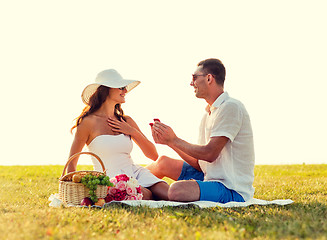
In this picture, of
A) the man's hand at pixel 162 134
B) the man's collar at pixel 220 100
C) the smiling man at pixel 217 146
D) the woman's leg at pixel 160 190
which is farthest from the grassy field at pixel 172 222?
the man's collar at pixel 220 100

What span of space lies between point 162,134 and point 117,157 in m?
0.92

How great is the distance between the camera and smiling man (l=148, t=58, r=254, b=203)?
5.56 metres

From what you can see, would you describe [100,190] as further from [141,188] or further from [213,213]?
[213,213]

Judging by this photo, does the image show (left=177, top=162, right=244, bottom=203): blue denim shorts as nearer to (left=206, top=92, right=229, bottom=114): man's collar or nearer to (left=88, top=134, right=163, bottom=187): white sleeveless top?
(left=88, top=134, right=163, bottom=187): white sleeveless top

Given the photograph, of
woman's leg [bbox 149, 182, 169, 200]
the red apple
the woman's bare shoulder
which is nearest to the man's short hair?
woman's leg [bbox 149, 182, 169, 200]

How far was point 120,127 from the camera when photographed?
6.26m

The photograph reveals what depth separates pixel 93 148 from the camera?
6.15 metres

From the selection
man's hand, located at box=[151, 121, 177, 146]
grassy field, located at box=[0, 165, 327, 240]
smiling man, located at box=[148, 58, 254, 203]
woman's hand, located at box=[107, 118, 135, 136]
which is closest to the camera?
Result: grassy field, located at box=[0, 165, 327, 240]

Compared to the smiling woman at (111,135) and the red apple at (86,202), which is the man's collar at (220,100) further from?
the red apple at (86,202)

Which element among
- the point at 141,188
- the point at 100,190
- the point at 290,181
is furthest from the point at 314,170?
the point at 100,190

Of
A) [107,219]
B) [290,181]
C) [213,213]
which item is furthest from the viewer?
[290,181]

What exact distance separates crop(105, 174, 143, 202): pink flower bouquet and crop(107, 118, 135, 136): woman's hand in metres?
0.78

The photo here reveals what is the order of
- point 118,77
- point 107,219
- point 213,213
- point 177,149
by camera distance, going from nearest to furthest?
point 107,219, point 213,213, point 177,149, point 118,77

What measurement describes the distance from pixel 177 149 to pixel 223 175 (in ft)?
2.46
